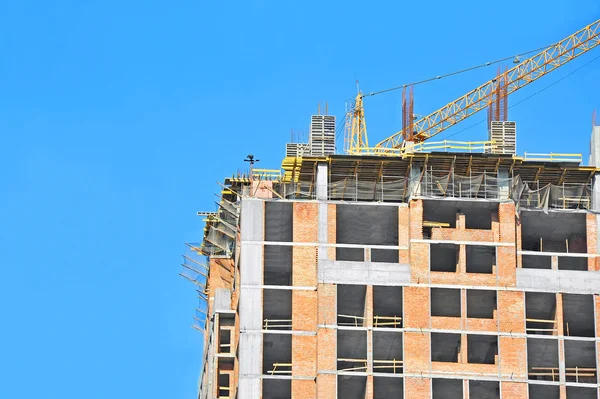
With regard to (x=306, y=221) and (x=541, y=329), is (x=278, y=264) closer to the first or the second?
(x=306, y=221)

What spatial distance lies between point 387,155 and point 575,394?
22.5 m

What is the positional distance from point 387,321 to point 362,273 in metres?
3.99

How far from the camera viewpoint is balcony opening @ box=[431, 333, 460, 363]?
122m

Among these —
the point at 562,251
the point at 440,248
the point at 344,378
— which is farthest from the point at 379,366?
the point at 562,251

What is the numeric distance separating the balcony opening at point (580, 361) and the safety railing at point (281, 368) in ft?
65.8

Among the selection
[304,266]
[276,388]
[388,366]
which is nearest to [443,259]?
[388,366]

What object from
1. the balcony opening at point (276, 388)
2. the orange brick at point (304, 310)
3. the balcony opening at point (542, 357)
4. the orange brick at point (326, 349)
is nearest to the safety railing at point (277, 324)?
the orange brick at point (304, 310)

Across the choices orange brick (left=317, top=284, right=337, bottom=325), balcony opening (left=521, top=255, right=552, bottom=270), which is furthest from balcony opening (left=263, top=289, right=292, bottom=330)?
balcony opening (left=521, top=255, right=552, bottom=270)

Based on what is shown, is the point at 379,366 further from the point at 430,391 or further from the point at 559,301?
the point at 559,301

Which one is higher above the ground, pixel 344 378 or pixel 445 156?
pixel 445 156

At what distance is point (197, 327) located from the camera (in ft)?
537

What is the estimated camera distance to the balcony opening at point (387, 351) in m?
122

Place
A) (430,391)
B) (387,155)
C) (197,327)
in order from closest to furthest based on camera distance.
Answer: (430,391) → (387,155) → (197,327)

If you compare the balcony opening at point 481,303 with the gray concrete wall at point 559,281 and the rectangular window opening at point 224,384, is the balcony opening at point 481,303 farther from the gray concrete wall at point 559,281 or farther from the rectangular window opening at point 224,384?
the rectangular window opening at point 224,384
